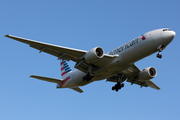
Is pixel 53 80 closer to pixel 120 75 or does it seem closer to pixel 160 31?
pixel 120 75

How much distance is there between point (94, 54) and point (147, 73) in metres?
9.28

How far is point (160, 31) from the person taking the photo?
24.7m

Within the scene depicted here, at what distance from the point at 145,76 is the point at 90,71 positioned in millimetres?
7788

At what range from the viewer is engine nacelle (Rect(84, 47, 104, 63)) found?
82.1 ft

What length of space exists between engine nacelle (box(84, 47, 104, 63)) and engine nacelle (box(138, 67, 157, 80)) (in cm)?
813

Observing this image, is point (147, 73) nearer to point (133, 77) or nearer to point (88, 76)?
point (133, 77)

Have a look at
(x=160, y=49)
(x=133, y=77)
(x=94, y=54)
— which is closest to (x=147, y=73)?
(x=133, y=77)

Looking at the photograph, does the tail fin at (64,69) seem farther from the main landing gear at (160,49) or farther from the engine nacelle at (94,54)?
the main landing gear at (160,49)

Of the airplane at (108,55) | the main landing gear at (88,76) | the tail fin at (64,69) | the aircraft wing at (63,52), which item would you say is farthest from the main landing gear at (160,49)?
the tail fin at (64,69)

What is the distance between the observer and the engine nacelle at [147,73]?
30.7m

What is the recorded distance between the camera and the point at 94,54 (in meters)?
25.0

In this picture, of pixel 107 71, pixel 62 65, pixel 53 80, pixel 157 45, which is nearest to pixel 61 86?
pixel 53 80

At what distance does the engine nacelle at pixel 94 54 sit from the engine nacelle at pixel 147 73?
8.13 meters

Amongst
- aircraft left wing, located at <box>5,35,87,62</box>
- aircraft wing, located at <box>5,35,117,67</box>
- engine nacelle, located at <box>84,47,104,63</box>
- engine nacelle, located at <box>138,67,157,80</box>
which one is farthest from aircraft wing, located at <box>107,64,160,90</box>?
aircraft left wing, located at <box>5,35,87,62</box>
